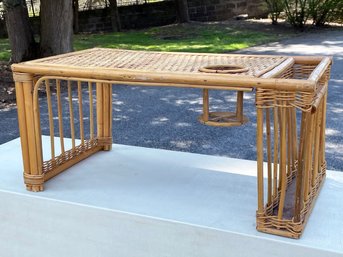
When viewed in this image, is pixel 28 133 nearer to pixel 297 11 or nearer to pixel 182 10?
pixel 297 11

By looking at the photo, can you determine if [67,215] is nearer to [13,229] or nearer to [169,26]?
[13,229]

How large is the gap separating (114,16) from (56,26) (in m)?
6.29

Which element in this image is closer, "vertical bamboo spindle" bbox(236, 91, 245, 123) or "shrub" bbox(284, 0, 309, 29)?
"vertical bamboo spindle" bbox(236, 91, 245, 123)

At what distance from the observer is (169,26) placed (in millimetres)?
12961

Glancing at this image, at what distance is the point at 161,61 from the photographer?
2158 millimetres

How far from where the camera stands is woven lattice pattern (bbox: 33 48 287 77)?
1932 mm

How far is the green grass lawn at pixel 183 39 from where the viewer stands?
8.93m

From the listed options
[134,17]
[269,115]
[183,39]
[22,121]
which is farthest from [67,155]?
[134,17]

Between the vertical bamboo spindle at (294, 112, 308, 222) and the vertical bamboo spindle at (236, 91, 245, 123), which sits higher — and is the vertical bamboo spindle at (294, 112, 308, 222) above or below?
below

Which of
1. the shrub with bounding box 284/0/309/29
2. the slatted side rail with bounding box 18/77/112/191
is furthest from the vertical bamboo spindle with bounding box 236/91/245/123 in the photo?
the shrub with bounding box 284/0/309/29

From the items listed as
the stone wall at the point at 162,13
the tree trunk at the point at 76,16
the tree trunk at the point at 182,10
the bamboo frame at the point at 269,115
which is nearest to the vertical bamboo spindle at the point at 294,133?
the bamboo frame at the point at 269,115

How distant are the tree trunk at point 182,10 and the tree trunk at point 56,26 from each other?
266 inches

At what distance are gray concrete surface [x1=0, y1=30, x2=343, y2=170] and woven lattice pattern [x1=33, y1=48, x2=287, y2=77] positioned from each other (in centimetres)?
142

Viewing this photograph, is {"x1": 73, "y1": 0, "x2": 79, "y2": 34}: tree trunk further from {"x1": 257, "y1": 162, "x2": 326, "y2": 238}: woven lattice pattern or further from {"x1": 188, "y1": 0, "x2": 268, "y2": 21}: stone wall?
{"x1": 257, "y1": 162, "x2": 326, "y2": 238}: woven lattice pattern
